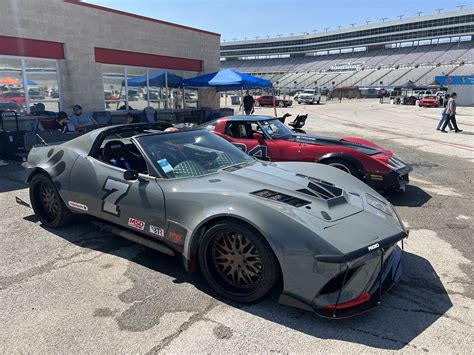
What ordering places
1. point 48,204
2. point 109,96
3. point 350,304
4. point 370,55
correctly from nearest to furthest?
point 350,304 < point 48,204 < point 109,96 < point 370,55

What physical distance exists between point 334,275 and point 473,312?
1.27 metres

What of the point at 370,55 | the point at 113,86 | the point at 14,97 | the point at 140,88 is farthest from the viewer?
the point at 370,55

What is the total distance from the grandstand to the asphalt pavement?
6794cm

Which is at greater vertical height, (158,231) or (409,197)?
(158,231)

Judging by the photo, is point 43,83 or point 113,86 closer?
point 43,83

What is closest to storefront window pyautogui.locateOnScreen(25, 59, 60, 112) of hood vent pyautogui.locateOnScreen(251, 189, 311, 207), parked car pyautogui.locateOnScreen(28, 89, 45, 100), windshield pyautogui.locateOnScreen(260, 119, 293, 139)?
parked car pyautogui.locateOnScreen(28, 89, 45, 100)

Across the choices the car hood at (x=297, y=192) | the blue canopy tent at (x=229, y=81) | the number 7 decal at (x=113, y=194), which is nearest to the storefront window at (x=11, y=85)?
the blue canopy tent at (x=229, y=81)

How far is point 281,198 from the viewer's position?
307 cm

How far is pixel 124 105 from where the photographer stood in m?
14.4

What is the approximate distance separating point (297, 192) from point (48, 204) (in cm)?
314

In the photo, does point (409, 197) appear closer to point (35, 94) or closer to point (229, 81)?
point (229, 81)

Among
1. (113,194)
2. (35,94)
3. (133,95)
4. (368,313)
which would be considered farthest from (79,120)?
(368,313)

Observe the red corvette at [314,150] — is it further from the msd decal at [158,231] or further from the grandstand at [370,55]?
the grandstand at [370,55]

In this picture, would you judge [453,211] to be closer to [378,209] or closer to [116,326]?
[378,209]
